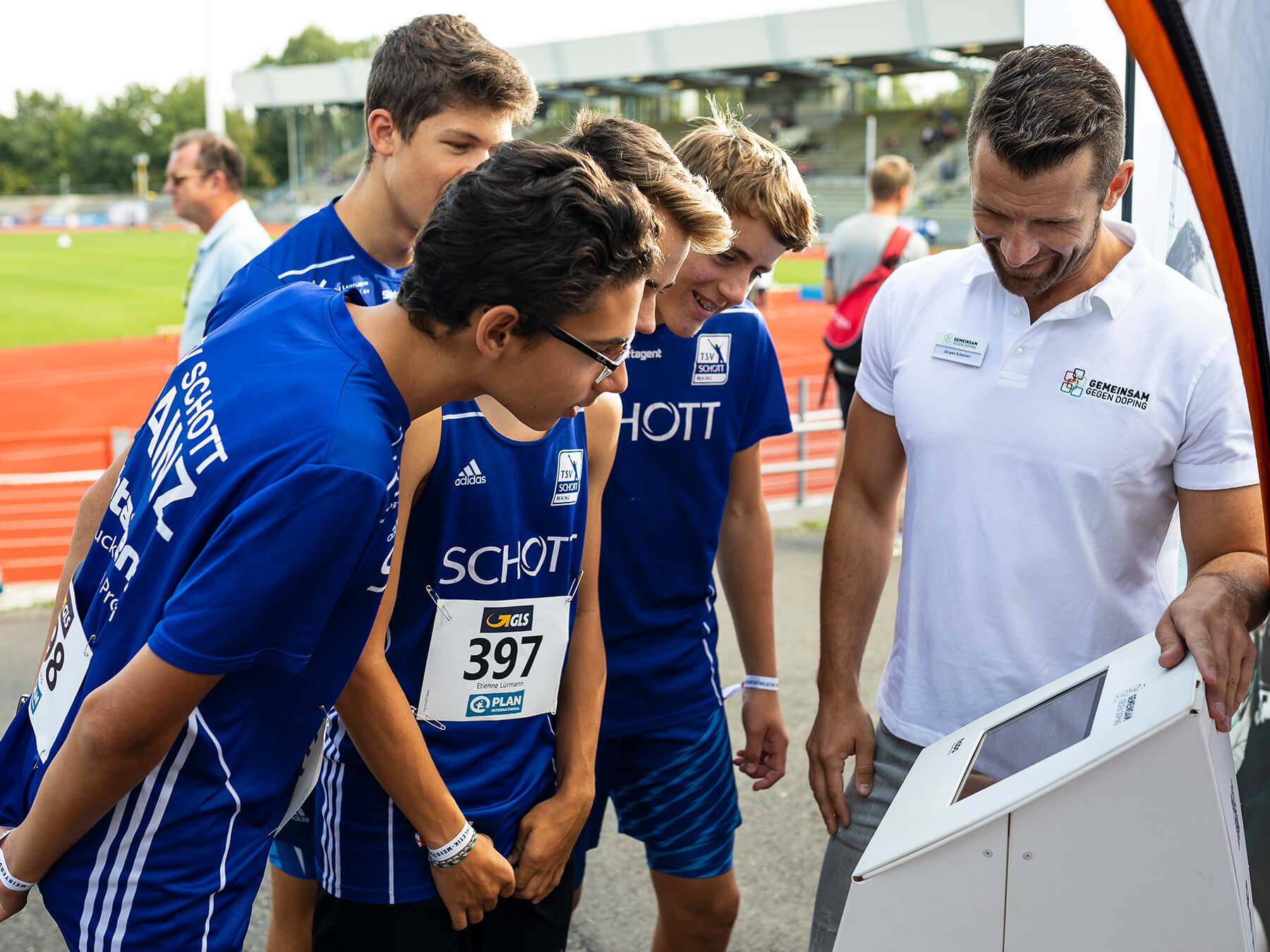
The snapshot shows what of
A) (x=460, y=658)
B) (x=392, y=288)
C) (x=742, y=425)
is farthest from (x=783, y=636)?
(x=460, y=658)

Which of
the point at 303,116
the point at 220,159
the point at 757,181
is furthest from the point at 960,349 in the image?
the point at 303,116

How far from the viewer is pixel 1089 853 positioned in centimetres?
129

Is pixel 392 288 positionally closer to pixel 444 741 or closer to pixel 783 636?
pixel 444 741

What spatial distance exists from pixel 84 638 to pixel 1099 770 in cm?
129

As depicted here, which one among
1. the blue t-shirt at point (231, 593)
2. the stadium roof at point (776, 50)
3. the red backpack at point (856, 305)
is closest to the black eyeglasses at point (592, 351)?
the blue t-shirt at point (231, 593)

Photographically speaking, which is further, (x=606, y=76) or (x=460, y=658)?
(x=606, y=76)

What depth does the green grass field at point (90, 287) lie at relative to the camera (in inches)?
898

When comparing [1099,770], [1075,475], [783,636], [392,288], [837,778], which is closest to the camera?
[1099,770]

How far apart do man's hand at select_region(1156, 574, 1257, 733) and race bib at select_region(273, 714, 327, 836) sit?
120cm

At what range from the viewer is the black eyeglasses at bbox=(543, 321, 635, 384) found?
146cm

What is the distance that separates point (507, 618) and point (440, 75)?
132cm

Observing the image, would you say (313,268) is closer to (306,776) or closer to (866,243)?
(306,776)

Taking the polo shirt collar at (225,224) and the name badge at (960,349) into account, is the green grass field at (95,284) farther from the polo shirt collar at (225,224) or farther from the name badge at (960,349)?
the name badge at (960,349)

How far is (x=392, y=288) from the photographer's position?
252cm
